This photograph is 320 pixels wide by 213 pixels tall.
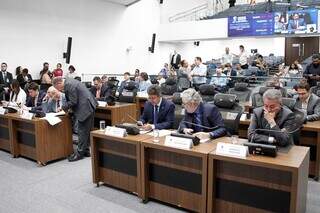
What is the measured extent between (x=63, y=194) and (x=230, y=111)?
2.03 meters

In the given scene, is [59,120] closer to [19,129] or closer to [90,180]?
[19,129]

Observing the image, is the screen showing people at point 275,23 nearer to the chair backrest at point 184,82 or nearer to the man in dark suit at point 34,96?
the chair backrest at point 184,82

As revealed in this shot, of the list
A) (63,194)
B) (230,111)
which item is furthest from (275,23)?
(63,194)

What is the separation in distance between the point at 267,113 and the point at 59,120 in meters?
2.87

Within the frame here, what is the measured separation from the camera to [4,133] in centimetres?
505

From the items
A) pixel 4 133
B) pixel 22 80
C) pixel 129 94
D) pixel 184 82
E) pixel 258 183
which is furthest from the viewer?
pixel 184 82

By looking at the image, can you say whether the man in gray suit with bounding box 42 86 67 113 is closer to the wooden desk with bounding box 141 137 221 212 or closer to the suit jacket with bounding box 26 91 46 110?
the suit jacket with bounding box 26 91 46 110

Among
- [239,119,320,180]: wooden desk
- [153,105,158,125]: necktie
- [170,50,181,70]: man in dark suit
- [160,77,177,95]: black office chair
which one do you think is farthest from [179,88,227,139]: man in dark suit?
[170,50,181,70]: man in dark suit

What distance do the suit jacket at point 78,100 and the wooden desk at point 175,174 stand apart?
1678mm

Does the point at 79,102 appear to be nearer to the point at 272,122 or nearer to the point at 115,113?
the point at 115,113

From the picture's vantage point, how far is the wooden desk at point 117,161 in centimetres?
314

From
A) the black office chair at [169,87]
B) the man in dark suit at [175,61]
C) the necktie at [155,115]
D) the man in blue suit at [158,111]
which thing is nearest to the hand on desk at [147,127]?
the man in blue suit at [158,111]

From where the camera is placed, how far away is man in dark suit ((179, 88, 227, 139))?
3.13 m

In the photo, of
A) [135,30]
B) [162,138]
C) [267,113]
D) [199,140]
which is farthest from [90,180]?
[135,30]
